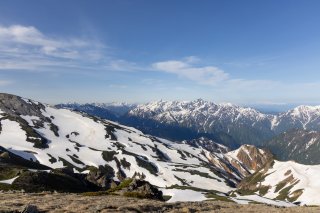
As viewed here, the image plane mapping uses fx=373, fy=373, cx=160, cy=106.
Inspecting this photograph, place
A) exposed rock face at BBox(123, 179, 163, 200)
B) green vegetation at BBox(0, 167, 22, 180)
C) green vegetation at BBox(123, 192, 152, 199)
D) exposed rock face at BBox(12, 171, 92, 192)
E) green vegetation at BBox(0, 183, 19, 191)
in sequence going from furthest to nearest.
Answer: green vegetation at BBox(0, 167, 22, 180)
exposed rock face at BBox(12, 171, 92, 192)
green vegetation at BBox(0, 183, 19, 191)
exposed rock face at BBox(123, 179, 163, 200)
green vegetation at BBox(123, 192, 152, 199)

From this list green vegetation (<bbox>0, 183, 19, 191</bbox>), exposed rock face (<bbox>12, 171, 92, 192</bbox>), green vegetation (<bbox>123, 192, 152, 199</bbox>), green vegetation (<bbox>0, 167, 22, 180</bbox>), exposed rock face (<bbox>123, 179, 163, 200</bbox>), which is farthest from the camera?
green vegetation (<bbox>0, 167, 22, 180</bbox>)

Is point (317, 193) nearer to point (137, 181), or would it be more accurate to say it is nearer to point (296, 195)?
point (296, 195)

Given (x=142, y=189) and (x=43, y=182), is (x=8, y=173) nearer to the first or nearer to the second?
(x=43, y=182)

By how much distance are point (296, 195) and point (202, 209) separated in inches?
6664

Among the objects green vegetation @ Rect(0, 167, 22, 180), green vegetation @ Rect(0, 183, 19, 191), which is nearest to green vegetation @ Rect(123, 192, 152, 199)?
green vegetation @ Rect(0, 183, 19, 191)

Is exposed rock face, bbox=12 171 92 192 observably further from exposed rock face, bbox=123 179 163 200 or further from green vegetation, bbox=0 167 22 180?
exposed rock face, bbox=123 179 163 200

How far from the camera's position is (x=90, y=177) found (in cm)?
14550

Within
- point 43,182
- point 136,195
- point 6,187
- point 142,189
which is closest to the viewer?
point 136,195

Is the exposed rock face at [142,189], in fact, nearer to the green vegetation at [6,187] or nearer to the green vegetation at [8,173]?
the green vegetation at [6,187]

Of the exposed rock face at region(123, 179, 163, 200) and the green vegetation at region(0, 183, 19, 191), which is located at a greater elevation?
the exposed rock face at region(123, 179, 163, 200)

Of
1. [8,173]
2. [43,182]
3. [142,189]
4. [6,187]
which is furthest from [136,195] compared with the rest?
[8,173]

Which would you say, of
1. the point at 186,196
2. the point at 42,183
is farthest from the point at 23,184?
the point at 186,196

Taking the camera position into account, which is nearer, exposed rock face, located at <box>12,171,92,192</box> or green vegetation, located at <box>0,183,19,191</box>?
green vegetation, located at <box>0,183,19,191</box>

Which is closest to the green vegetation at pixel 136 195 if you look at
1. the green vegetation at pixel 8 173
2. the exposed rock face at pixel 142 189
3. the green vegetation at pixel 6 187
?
the exposed rock face at pixel 142 189
